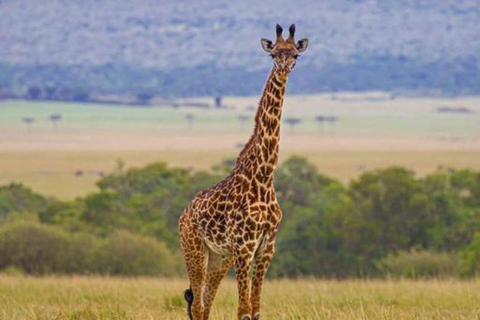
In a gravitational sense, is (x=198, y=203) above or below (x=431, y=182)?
above

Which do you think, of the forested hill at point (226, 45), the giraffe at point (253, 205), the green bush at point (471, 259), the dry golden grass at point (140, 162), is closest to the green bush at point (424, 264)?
the green bush at point (471, 259)

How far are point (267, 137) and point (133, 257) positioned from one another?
2081 cm

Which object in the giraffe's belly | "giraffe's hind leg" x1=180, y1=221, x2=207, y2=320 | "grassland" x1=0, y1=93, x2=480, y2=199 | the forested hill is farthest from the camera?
the forested hill

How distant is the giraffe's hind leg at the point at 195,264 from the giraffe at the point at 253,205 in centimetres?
1

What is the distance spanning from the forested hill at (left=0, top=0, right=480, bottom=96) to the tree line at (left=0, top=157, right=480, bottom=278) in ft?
325

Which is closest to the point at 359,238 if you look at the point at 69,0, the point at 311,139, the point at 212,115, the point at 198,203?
the point at 198,203

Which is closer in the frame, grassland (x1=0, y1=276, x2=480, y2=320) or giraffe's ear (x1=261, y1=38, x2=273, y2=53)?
giraffe's ear (x1=261, y1=38, x2=273, y2=53)

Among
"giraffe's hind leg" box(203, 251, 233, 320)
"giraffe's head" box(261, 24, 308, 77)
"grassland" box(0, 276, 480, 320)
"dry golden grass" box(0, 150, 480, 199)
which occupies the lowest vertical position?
"dry golden grass" box(0, 150, 480, 199)

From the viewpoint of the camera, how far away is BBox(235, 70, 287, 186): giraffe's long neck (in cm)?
1029

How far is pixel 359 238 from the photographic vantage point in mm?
39188

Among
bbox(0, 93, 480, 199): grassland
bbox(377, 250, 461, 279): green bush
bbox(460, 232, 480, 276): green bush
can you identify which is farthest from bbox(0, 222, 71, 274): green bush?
bbox(0, 93, 480, 199): grassland

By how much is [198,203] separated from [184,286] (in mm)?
6237

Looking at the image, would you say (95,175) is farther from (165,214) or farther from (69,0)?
(69,0)

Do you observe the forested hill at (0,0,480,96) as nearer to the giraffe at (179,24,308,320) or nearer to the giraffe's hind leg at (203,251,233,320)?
the giraffe's hind leg at (203,251,233,320)
